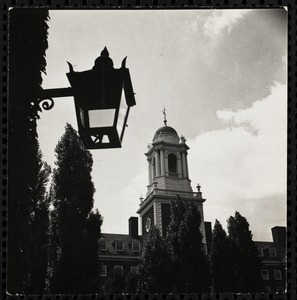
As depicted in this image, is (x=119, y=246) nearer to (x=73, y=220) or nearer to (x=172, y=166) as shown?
(x=73, y=220)

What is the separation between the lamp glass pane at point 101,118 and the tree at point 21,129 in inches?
36.0

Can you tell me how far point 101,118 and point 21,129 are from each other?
1.44 meters

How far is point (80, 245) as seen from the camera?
40.9ft

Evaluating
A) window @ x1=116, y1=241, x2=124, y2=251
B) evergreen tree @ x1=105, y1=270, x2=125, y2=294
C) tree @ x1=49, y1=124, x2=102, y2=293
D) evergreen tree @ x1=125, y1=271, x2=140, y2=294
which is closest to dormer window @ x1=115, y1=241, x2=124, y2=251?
window @ x1=116, y1=241, x2=124, y2=251

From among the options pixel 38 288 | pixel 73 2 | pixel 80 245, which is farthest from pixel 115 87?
pixel 80 245

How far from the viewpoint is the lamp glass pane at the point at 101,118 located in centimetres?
379

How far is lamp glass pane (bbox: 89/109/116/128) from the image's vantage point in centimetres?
379

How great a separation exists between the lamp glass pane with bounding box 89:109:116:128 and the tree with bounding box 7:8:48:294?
0.91m

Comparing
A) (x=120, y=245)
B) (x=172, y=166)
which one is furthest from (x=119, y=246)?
(x=172, y=166)

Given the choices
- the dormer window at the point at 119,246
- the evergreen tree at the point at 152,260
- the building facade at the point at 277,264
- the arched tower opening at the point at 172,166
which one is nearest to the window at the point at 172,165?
the arched tower opening at the point at 172,166

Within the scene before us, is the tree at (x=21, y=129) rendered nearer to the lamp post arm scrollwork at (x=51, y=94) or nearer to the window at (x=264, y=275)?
the lamp post arm scrollwork at (x=51, y=94)

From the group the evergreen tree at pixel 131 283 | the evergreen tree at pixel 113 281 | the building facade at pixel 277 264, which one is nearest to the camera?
the building facade at pixel 277 264

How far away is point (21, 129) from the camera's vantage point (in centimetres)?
483

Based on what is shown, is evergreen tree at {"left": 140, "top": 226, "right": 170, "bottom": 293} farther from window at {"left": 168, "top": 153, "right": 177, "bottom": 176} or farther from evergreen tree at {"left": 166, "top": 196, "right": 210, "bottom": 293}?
window at {"left": 168, "top": 153, "right": 177, "bottom": 176}
